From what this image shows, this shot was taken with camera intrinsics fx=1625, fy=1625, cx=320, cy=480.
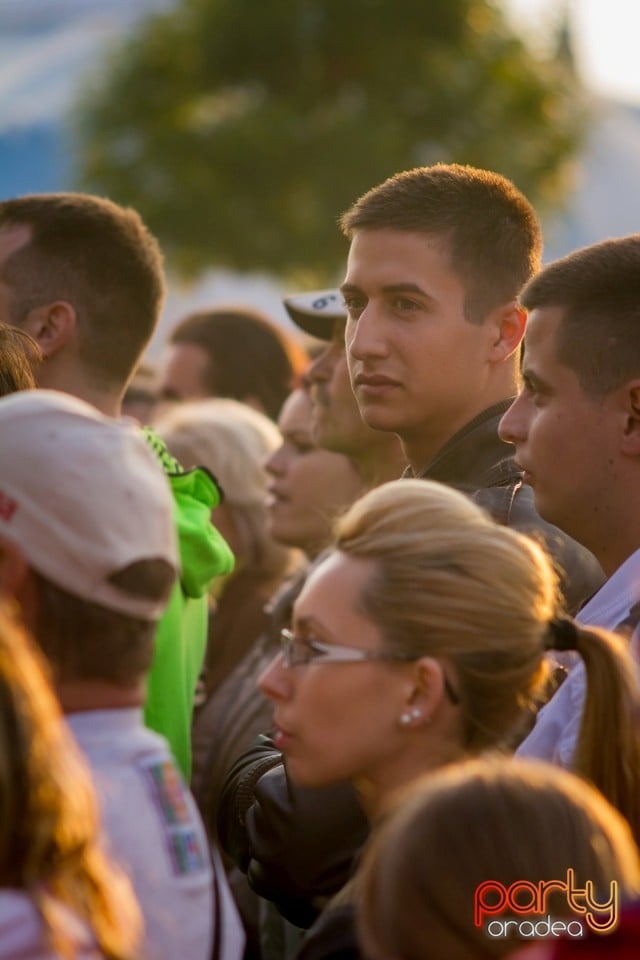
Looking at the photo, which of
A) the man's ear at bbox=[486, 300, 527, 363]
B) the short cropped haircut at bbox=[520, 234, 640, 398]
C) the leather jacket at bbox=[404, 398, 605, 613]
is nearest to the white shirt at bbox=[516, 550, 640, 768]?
the leather jacket at bbox=[404, 398, 605, 613]

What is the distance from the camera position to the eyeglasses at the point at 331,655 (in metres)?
2.83

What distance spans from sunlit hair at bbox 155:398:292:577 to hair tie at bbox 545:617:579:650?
2823mm

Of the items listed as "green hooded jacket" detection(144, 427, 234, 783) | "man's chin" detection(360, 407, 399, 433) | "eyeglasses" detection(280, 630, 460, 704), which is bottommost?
"green hooded jacket" detection(144, 427, 234, 783)

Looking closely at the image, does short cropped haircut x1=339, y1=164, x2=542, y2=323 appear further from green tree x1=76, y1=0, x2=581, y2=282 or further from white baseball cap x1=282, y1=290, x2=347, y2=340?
green tree x1=76, y1=0, x2=581, y2=282

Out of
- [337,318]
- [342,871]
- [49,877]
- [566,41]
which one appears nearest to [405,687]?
[342,871]

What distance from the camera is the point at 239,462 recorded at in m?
5.75

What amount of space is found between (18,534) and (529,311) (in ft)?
5.12

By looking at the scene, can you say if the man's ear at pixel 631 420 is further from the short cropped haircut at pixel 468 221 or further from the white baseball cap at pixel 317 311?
the white baseball cap at pixel 317 311

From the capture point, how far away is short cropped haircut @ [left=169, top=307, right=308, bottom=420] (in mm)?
7156

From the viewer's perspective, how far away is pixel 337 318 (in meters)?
4.91

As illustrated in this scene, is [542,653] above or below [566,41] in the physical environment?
above

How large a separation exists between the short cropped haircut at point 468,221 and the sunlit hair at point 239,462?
5.07 feet

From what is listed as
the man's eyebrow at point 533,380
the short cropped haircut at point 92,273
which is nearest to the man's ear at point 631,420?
the man's eyebrow at point 533,380

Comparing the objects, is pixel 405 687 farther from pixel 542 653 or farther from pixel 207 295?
pixel 207 295
